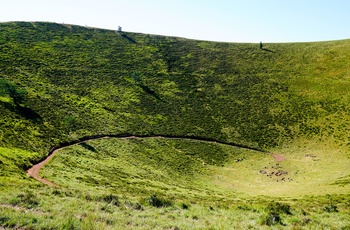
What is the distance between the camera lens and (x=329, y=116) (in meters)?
75.6

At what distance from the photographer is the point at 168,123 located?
76.8m

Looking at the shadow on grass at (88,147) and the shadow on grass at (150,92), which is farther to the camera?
the shadow on grass at (150,92)

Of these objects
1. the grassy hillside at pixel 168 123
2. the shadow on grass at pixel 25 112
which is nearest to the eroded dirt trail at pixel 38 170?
the grassy hillside at pixel 168 123

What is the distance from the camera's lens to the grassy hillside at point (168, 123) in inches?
835

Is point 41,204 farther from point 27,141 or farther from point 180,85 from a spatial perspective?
point 180,85

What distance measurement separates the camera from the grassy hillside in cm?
2120

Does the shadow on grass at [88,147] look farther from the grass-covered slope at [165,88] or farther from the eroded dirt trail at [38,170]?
the eroded dirt trail at [38,170]

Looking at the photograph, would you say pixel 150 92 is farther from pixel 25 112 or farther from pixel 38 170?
pixel 38 170

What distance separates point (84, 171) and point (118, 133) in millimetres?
26199

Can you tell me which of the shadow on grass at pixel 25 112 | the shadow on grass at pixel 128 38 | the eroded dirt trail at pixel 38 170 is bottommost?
the eroded dirt trail at pixel 38 170

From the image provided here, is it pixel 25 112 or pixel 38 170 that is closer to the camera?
pixel 38 170

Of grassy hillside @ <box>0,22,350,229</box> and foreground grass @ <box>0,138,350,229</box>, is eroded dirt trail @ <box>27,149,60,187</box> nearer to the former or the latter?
foreground grass @ <box>0,138,350,229</box>

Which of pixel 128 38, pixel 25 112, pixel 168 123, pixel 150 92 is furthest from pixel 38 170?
pixel 128 38

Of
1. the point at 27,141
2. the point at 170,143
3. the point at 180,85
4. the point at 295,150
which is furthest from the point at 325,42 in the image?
the point at 27,141
